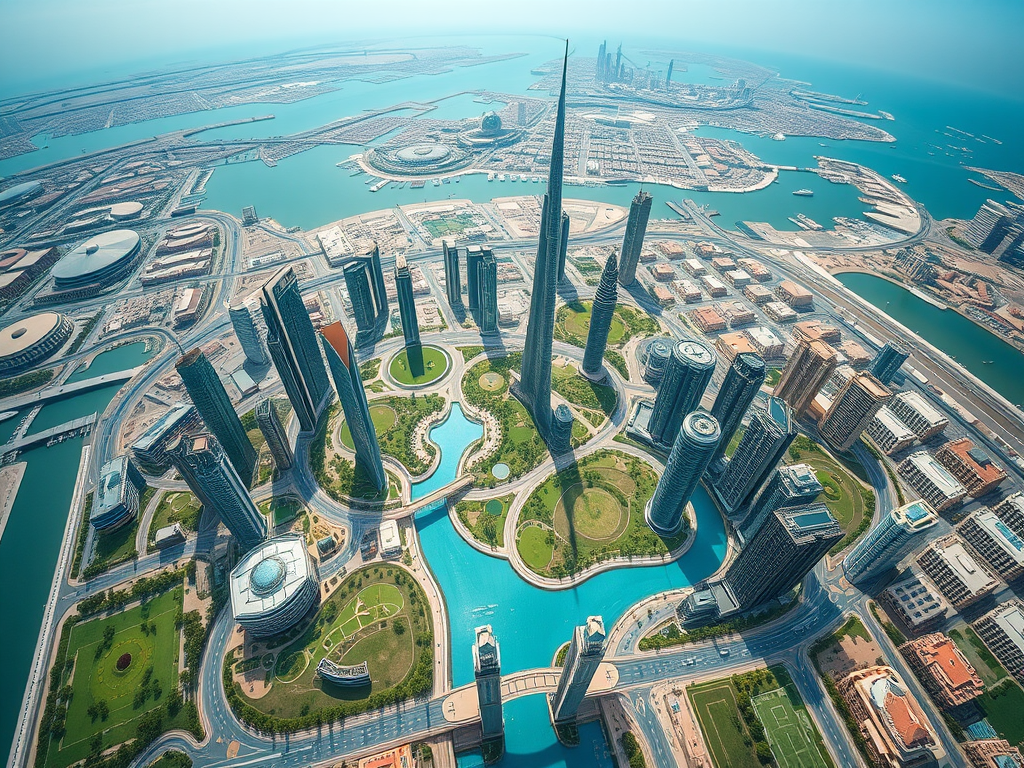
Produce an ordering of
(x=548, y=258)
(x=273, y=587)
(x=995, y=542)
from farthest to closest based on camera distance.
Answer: (x=548, y=258), (x=995, y=542), (x=273, y=587)

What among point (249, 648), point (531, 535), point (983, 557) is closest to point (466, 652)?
point (531, 535)

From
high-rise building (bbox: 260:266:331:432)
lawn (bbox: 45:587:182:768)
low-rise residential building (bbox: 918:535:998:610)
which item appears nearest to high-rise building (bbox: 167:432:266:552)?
lawn (bbox: 45:587:182:768)

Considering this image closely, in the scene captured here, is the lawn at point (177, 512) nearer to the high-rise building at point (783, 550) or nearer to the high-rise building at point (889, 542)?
the high-rise building at point (783, 550)

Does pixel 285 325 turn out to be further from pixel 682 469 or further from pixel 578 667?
pixel 682 469

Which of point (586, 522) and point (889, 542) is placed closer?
point (889, 542)

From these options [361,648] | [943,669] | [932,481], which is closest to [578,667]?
[361,648]

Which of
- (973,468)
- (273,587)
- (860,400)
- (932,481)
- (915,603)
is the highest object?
(860,400)

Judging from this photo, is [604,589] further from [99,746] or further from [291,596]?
[99,746]
